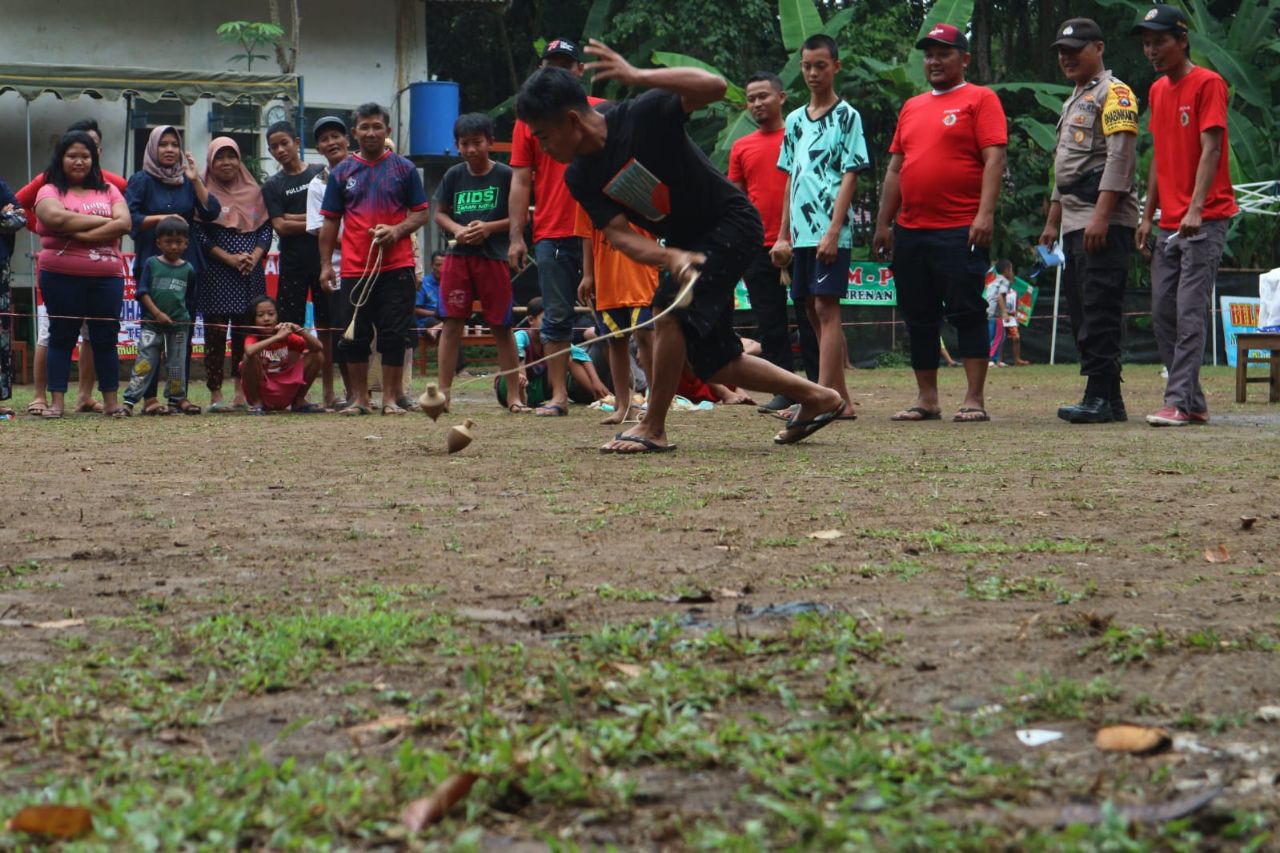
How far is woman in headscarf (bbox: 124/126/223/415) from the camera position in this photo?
1060 cm

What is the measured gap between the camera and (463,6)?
22516mm

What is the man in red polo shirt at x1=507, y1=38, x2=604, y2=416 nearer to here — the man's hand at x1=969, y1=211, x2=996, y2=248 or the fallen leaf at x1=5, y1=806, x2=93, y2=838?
the man's hand at x1=969, y1=211, x2=996, y2=248

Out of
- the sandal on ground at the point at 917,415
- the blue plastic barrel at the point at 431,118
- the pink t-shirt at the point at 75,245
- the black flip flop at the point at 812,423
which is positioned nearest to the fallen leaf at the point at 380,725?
the black flip flop at the point at 812,423

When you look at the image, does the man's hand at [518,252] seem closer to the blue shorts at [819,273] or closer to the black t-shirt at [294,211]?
the blue shorts at [819,273]

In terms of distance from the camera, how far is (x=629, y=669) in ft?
8.77

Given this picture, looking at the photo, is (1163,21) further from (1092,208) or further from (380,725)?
(380,725)

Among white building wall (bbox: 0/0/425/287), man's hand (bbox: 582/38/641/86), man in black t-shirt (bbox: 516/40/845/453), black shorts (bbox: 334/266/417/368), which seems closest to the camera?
man's hand (bbox: 582/38/641/86)

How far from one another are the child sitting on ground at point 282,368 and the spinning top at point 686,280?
15.5ft

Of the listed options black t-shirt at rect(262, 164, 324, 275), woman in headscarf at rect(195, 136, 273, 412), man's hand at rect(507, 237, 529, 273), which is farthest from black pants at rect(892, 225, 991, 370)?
woman in headscarf at rect(195, 136, 273, 412)

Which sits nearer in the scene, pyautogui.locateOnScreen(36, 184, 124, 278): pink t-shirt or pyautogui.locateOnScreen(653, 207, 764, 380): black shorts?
pyautogui.locateOnScreen(653, 207, 764, 380): black shorts

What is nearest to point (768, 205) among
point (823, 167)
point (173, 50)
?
point (823, 167)

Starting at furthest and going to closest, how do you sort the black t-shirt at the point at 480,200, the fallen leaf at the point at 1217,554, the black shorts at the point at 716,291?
the black t-shirt at the point at 480,200 < the black shorts at the point at 716,291 < the fallen leaf at the point at 1217,554

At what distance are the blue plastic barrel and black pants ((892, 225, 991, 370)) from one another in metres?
14.0

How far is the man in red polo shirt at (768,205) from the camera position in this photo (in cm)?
972
